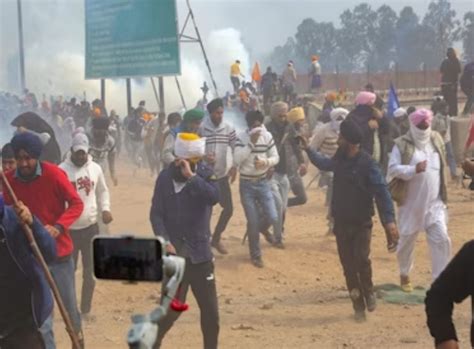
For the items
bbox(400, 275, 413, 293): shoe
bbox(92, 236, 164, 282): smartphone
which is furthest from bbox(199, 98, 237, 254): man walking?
bbox(92, 236, 164, 282): smartphone

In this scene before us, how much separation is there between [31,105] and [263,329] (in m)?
25.6

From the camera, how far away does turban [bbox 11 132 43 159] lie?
18.7ft

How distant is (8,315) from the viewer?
5.01m

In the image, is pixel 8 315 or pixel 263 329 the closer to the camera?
pixel 8 315

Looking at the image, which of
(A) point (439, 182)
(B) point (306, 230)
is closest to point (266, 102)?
(B) point (306, 230)

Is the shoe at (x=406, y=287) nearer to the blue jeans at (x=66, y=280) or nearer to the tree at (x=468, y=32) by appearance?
the blue jeans at (x=66, y=280)

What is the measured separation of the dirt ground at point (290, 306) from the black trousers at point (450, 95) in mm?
8695

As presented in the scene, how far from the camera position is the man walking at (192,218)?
20.8 ft

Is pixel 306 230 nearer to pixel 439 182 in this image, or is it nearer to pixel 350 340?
pixel 439 182

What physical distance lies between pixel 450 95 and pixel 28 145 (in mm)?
17699

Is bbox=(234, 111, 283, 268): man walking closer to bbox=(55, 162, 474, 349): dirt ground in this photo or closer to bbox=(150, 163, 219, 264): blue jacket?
bbox=(55, 162, 474, 349): dirt ground

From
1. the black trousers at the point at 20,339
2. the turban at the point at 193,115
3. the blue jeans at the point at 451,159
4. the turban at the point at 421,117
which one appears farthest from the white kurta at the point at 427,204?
the blue jeans at the point at 451,159

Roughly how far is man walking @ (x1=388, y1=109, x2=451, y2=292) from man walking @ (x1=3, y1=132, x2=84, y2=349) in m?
3.46

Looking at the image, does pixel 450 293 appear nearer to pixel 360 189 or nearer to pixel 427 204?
pixel 360 189
